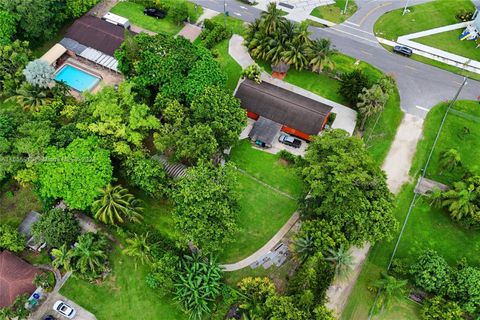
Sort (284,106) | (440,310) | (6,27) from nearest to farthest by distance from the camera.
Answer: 1. (440,310)
2. (284,106)
3. (6,27)

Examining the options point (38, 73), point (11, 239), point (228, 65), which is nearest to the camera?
point (11, 239)

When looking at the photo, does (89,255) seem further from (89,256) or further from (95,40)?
(95,40)

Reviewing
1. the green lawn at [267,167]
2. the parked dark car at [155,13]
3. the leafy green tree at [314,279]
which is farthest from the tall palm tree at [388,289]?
the parked dark car at [155,13]

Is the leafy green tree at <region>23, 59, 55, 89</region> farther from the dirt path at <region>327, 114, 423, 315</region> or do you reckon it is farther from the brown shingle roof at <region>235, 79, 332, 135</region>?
the dirt path at <region>327, 114, 423, 315</region>

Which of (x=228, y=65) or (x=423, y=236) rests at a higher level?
(x=228, y=65)

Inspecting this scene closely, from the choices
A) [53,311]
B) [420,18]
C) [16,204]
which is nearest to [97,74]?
[16,204]

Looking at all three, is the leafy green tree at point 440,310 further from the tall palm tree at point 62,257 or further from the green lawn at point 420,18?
the green lawn at point 420,18

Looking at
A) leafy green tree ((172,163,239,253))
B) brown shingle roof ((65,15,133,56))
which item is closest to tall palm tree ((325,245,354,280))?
leafy green tree ((172,163,239,253))
